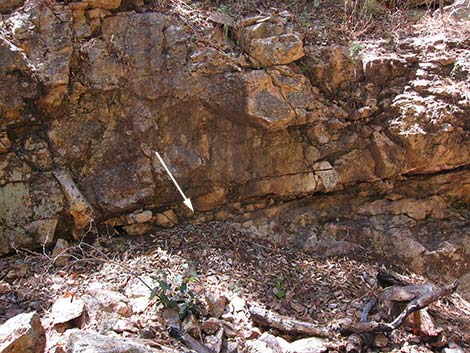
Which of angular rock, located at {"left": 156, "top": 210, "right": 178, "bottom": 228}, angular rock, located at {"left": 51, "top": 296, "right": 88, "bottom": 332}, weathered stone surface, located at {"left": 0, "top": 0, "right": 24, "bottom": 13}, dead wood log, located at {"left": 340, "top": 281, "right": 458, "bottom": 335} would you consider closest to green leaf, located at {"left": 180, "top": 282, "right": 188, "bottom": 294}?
angular rock, located at {"left": 51, "top": 296, "right": 88, "bottom": 332}

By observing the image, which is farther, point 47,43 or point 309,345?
point 47,43

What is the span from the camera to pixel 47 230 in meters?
3.38

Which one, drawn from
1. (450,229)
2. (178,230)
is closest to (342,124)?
(450,229)

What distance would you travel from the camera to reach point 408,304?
287 cm

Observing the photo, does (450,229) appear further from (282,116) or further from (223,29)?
(223,29)

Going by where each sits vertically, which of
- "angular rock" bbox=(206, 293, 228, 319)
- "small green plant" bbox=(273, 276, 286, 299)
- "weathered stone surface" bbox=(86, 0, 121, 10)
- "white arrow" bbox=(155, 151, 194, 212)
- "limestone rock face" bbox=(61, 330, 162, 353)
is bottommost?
"small green plant" bbox=(273, 276, 286, 299)

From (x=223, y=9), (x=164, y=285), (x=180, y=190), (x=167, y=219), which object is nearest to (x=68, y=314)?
(x=164, y=285)

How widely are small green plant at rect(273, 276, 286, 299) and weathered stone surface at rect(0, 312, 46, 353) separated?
1.68 m

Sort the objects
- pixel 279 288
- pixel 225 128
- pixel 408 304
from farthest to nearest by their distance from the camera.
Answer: pixel 225 128
pixel 279 288
pixel 408 304

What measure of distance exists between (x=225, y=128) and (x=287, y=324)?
1851 millimetres

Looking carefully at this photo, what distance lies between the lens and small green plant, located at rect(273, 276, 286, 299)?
3107 mm

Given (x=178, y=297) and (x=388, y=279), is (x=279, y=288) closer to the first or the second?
(x=178, y=297)

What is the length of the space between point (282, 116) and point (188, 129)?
89cm

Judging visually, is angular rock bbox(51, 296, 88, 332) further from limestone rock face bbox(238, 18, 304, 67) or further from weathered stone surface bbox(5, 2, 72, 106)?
limestone rock face bbox(238, 18, 304, 67)
